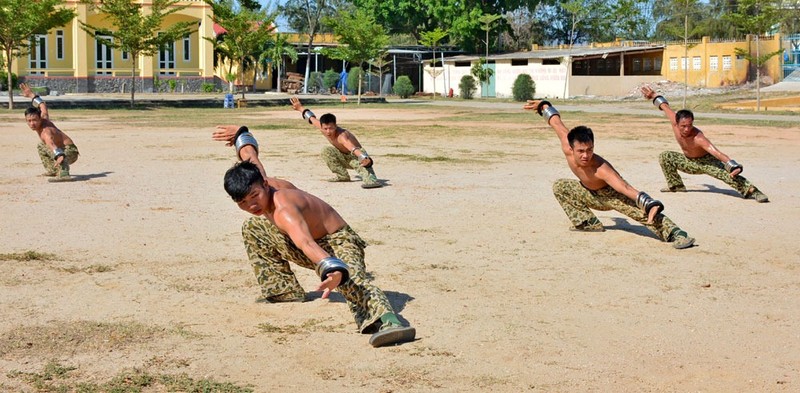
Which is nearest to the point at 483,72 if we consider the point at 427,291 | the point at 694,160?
the point at 694,160

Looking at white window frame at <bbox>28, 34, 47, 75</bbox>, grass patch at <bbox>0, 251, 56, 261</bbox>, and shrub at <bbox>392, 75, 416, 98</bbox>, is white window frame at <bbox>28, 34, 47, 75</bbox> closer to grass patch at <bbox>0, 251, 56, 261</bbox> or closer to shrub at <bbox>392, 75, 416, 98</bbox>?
shrub at <bbox>392, 75, 416, 98</bbox>

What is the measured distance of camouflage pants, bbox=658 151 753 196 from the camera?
13.8 metres

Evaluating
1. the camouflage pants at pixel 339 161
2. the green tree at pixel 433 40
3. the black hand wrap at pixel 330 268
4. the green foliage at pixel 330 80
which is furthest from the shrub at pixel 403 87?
the black hand wrap at pixel 330 268

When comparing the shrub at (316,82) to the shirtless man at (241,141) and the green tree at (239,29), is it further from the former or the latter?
the shirtless man at (241,141)

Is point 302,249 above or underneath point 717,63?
underneath

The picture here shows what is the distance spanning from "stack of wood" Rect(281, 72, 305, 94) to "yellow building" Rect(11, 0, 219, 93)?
217 inches

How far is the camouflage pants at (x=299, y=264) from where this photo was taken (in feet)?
22.2

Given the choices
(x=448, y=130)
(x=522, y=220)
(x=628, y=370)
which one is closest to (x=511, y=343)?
(x=628, y=370)

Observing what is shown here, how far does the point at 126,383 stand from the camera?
584 centimetres

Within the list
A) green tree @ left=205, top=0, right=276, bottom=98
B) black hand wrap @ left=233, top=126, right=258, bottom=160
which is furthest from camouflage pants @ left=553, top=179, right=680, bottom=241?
green tree @ left=205, top=0, right=276, bottom=98

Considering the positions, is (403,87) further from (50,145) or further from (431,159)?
(50,145)

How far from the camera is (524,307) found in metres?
7.72

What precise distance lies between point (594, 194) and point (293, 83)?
187 ft

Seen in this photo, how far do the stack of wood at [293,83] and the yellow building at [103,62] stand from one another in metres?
5.51
